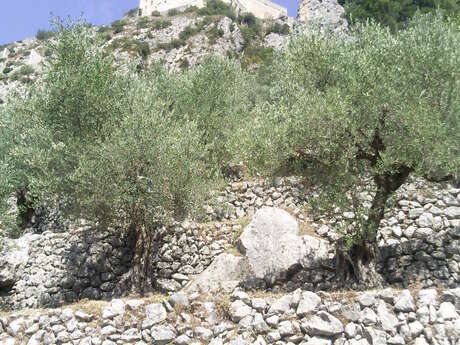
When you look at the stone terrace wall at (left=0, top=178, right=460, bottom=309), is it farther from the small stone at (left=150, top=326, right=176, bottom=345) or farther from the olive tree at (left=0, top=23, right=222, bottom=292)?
the small stone at (left=150, top=326, right=176, bottom=345)

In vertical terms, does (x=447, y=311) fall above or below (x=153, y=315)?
above

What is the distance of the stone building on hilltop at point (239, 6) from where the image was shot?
86.1 m

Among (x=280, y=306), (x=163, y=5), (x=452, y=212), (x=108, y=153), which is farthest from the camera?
(x=163, y=5)

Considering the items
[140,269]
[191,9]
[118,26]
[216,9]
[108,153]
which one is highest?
[216,9]

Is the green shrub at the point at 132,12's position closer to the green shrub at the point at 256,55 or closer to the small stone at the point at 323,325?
the green shrub at the point at 256,55

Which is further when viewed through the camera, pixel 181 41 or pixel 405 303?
pixel 181 41

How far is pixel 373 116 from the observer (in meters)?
11.0

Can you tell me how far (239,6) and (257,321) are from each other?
279ft

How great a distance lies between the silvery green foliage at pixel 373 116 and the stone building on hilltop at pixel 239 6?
7674 cm

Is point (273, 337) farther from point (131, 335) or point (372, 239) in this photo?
point (372, 239)

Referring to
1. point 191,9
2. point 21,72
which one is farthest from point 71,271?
point 191,9

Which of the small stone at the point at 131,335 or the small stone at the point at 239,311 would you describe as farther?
the small stone at the point at 131,335

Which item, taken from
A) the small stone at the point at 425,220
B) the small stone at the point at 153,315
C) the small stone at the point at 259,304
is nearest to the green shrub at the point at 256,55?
the small stone at the point at 425,220

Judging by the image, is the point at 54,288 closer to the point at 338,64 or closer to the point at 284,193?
the point at 284,193
